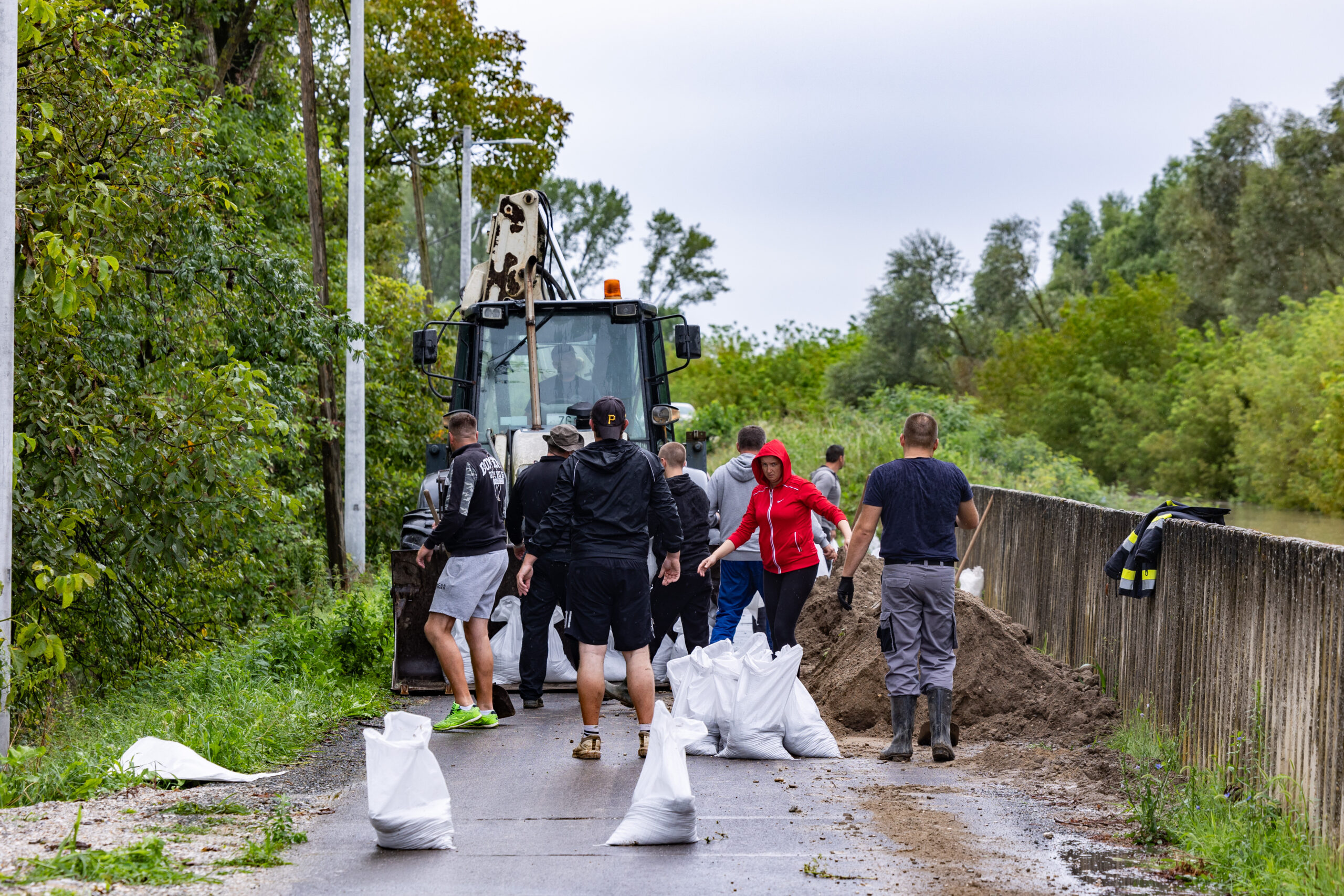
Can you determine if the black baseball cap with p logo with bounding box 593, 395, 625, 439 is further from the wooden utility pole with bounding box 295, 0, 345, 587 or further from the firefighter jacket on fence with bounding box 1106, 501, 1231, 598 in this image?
the wooden utility pole with bounding box 295, 0, 345, 587

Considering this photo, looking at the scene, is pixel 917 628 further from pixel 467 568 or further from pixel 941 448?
pixel 941 448

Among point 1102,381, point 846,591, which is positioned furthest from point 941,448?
point 1102,381

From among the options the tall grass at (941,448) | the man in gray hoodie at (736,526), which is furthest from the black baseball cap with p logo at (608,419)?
the tall grass at (941,448)

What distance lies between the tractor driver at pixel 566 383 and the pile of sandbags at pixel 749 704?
4.17 metres

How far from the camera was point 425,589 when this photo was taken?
9828 mm

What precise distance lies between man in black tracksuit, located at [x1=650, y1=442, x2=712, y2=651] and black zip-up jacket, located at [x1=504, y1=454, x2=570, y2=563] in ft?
3.22

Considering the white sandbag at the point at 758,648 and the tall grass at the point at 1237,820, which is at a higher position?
the white sandbag at the point at 758,648

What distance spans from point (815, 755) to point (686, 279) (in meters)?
66.8

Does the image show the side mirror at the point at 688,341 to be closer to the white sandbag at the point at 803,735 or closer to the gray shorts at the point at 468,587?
the gray shorts at the point at 468,587

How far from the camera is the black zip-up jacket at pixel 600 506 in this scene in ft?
25.0

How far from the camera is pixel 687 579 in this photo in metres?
9.55

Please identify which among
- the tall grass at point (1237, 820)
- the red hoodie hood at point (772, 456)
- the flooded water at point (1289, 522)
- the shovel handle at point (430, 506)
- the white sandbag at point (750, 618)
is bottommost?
the flooded water at point (1289, 522)

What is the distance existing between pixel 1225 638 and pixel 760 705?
247 centimetres

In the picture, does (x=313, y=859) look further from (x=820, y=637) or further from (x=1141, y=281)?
(x=1141, y=281)
